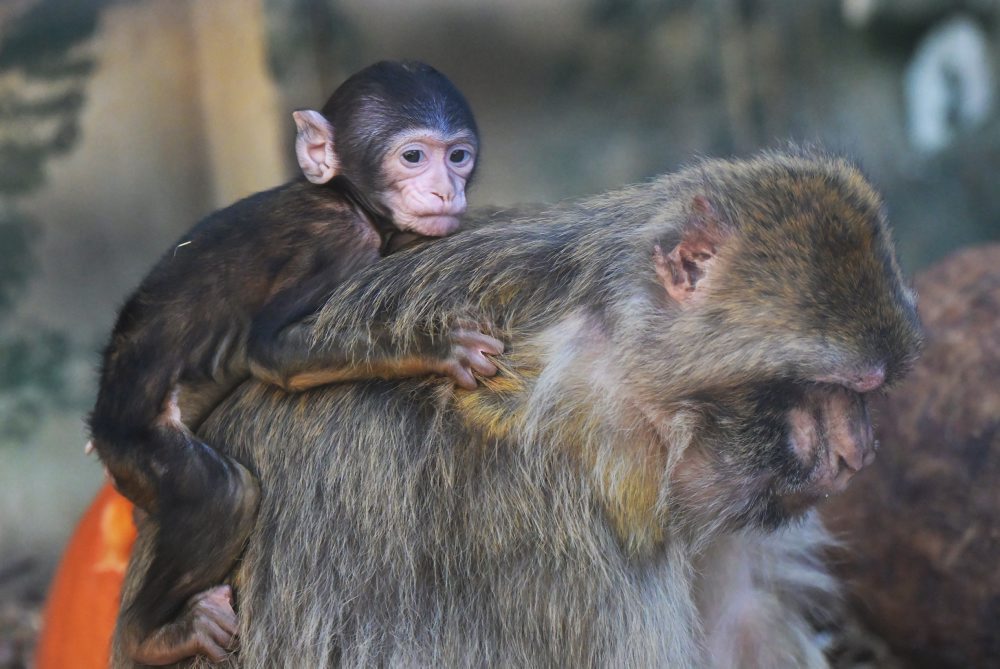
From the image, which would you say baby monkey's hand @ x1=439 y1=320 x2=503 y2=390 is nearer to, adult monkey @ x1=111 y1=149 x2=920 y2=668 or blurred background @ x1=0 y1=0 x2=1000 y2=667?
adult monkey @ x1=111 y1=149 x2=920 y2=668

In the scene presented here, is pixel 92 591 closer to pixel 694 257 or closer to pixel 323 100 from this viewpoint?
pixel 694 257

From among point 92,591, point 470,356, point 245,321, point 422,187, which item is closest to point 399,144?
point 422,187

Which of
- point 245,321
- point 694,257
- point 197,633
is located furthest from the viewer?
point 245,321

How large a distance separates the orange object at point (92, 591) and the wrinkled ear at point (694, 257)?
7.56ft

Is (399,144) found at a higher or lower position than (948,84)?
lower

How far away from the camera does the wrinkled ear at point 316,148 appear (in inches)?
119

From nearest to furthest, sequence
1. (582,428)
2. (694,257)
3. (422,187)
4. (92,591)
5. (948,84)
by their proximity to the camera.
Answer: (694,257) → (582,428) → (422,187) → (92,591) → (948,84)

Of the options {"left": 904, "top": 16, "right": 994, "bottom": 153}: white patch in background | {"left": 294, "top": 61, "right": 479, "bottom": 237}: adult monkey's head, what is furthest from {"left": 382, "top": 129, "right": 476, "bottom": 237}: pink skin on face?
{"left": 904, "top": 16, "right": 994, "bottom": 153}: white patch in background

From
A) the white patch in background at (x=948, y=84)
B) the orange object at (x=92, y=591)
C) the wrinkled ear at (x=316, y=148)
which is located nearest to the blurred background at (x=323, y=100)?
the white patch in background at (x=948, y=84)

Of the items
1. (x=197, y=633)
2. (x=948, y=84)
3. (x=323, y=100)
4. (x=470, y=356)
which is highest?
(x=323, y=100)

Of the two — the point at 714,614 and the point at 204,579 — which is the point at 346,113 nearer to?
the point at 204,579

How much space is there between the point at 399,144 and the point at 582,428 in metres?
0.96

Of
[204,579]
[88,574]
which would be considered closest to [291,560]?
[204,579]

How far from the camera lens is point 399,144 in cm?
297
